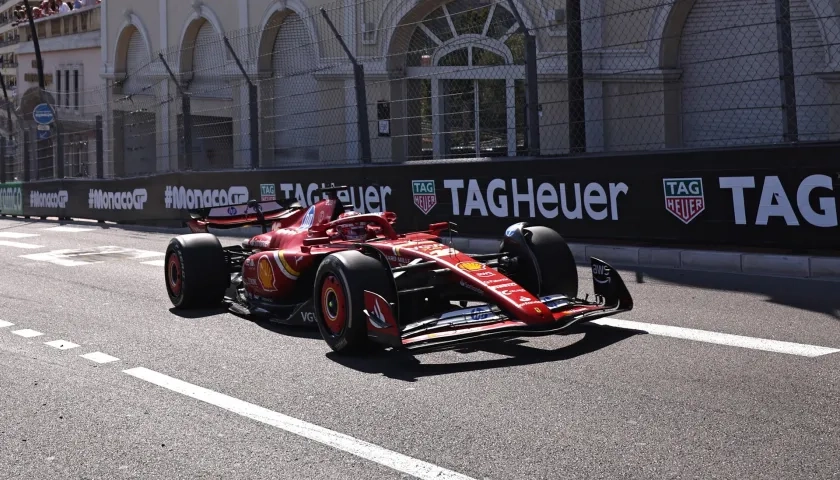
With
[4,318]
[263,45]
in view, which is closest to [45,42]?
[263,45]

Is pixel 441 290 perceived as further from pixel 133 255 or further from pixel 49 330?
pixel 133 255

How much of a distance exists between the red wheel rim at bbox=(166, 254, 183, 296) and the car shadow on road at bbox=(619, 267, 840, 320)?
404 cm

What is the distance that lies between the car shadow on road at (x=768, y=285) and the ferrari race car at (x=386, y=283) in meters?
1.92

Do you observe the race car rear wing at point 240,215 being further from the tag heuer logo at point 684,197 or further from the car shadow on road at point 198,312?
the tag heuer logo at point 684,197

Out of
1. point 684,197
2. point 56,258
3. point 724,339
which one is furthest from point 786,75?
point 56,258

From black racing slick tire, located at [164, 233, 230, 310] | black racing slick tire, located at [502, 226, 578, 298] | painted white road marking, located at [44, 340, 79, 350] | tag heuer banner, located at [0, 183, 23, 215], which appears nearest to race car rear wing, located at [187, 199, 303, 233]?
black racing slick tire, located at [164, 233, 230, 310]

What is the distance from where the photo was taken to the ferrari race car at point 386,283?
248 inches

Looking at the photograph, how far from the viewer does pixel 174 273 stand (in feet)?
29.8

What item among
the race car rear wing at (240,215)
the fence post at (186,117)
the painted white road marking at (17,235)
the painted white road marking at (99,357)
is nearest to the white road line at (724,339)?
the painted white road marking at (99,357)

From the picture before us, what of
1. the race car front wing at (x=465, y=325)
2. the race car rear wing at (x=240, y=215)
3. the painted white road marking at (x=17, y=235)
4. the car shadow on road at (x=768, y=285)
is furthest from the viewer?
the painted white road marking at (x=17, y=235)

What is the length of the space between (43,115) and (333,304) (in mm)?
21696

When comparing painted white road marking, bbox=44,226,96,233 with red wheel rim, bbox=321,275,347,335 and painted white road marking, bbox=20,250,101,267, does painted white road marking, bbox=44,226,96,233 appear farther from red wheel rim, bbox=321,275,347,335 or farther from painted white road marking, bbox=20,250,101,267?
red wheel rim, bbox=321,275,347,335

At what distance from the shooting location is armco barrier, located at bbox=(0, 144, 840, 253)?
31.0ft

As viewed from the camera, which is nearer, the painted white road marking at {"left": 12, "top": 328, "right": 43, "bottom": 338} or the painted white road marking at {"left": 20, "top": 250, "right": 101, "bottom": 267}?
the painted white road marking at {"left": 12, "top": 328, "right": 43, "bottom": 338}
